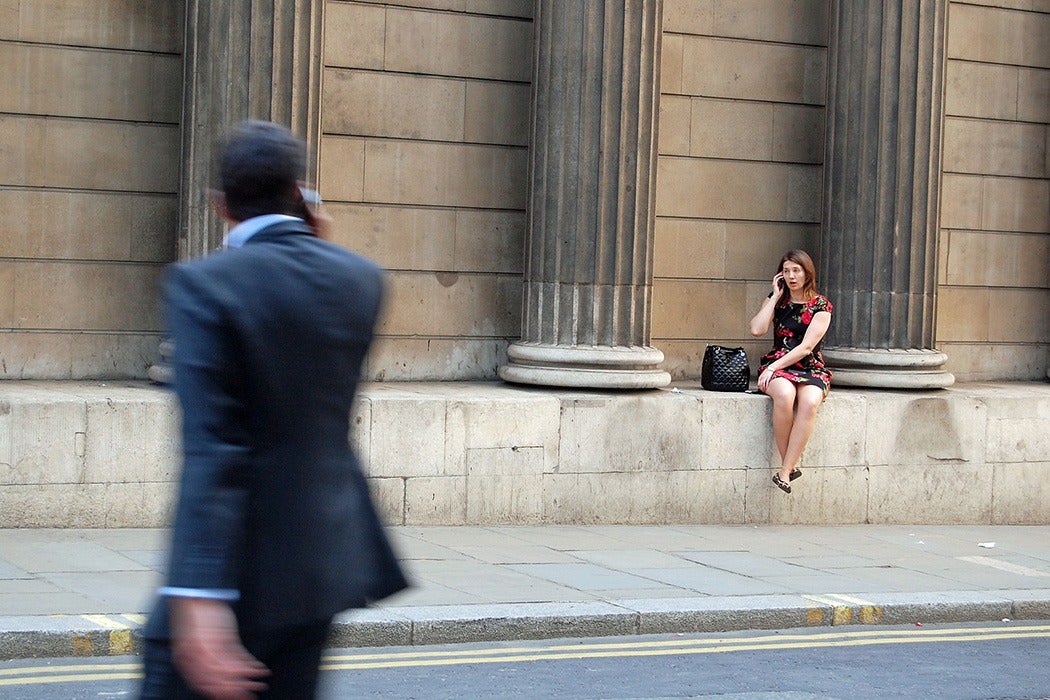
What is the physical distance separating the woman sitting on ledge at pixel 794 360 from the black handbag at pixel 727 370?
17cm

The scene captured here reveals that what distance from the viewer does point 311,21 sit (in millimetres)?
11500

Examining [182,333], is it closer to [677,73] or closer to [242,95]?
[242,95]

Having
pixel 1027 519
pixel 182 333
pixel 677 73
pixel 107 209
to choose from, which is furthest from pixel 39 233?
pixel 182 333

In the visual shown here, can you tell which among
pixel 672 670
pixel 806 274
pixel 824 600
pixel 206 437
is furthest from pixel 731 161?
pixel 206 437

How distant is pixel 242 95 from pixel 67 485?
291cm

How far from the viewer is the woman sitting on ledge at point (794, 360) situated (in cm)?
1216

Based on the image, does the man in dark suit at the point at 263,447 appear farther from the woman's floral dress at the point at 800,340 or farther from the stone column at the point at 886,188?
the stone column at the point at 886,188

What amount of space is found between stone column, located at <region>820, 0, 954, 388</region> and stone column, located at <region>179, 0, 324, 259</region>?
458cm

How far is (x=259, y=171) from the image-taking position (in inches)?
131

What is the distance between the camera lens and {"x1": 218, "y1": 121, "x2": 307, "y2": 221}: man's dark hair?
3.31 m

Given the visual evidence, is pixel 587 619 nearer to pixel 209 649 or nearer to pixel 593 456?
pixel 593 456

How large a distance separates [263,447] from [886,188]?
10.8 meters

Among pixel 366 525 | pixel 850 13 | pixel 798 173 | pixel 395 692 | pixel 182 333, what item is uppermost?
pixel 850 13

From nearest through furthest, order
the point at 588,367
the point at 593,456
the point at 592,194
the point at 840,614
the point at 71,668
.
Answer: the point at 71,668
the point at 840,614
the point at 593,456
the point at 588,367
the point at 592,194
